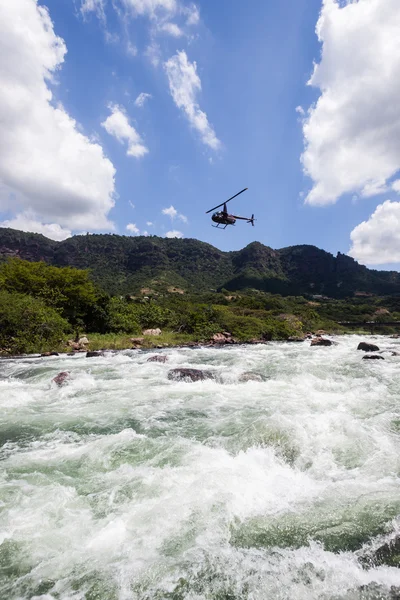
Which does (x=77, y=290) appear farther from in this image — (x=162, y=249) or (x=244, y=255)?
(x=244, y=255)

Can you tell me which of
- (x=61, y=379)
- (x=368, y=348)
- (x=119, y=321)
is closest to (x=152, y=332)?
(x=119, y=321)

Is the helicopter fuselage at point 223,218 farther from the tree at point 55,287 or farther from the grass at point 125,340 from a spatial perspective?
the tree at point 55,287

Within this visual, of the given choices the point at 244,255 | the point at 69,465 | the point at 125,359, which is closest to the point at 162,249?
the point at 244,255

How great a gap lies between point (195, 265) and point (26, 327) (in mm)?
155255

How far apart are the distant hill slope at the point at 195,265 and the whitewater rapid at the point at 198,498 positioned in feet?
430

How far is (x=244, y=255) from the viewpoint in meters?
194

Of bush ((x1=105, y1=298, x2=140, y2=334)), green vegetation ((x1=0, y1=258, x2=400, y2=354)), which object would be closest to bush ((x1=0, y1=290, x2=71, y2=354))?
green vegetation ((x1=0, y1=258, x2=400, y2=354))

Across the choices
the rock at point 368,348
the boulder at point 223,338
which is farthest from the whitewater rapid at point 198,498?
the boulder at point 223,338

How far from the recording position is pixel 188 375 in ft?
43.4

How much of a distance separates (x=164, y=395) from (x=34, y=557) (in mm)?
7146

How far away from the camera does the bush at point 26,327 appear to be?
22766 millimetres

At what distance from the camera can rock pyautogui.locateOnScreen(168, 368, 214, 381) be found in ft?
43.1

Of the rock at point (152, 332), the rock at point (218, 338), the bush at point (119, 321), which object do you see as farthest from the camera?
the rock at point (152, 332)

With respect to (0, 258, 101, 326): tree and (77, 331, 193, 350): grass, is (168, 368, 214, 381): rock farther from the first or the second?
(0, 258, 101, 326): tree
